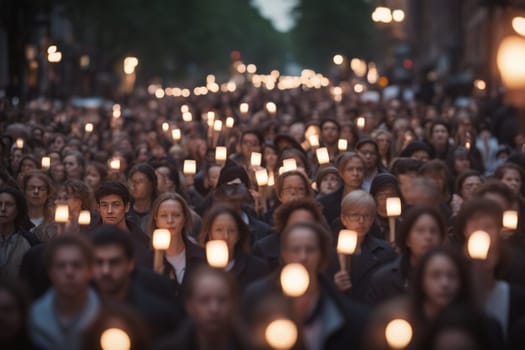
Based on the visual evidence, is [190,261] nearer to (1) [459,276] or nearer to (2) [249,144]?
(1) [459,276]

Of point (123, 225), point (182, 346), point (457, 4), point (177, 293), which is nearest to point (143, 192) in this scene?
point (123, 225)

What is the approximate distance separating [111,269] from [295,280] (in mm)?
1298

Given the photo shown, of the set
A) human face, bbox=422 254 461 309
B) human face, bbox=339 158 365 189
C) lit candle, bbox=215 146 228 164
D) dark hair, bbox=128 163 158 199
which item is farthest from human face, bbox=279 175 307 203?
→ human face, bbox=422 254 461 309

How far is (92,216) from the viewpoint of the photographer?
1348 centimetres

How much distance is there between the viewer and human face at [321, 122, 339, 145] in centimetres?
1952

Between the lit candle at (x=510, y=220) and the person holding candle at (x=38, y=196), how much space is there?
463cm

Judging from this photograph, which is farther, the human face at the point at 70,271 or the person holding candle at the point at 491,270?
the person holding candle at the point at 491,270

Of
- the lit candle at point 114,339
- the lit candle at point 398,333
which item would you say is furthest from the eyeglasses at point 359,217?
the lit candle at point 114,339

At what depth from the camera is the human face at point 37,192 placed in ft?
46.3

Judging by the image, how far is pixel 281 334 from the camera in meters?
6.77

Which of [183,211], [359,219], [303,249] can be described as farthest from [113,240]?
[359,219]

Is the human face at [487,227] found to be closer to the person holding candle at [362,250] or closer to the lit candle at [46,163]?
the person holding candle at [362,250]

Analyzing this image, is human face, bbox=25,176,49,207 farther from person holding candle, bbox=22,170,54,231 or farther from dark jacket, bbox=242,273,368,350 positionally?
dark jacket, bbox=242,273,368,350

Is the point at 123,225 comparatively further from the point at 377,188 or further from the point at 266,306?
the point at 266,306
